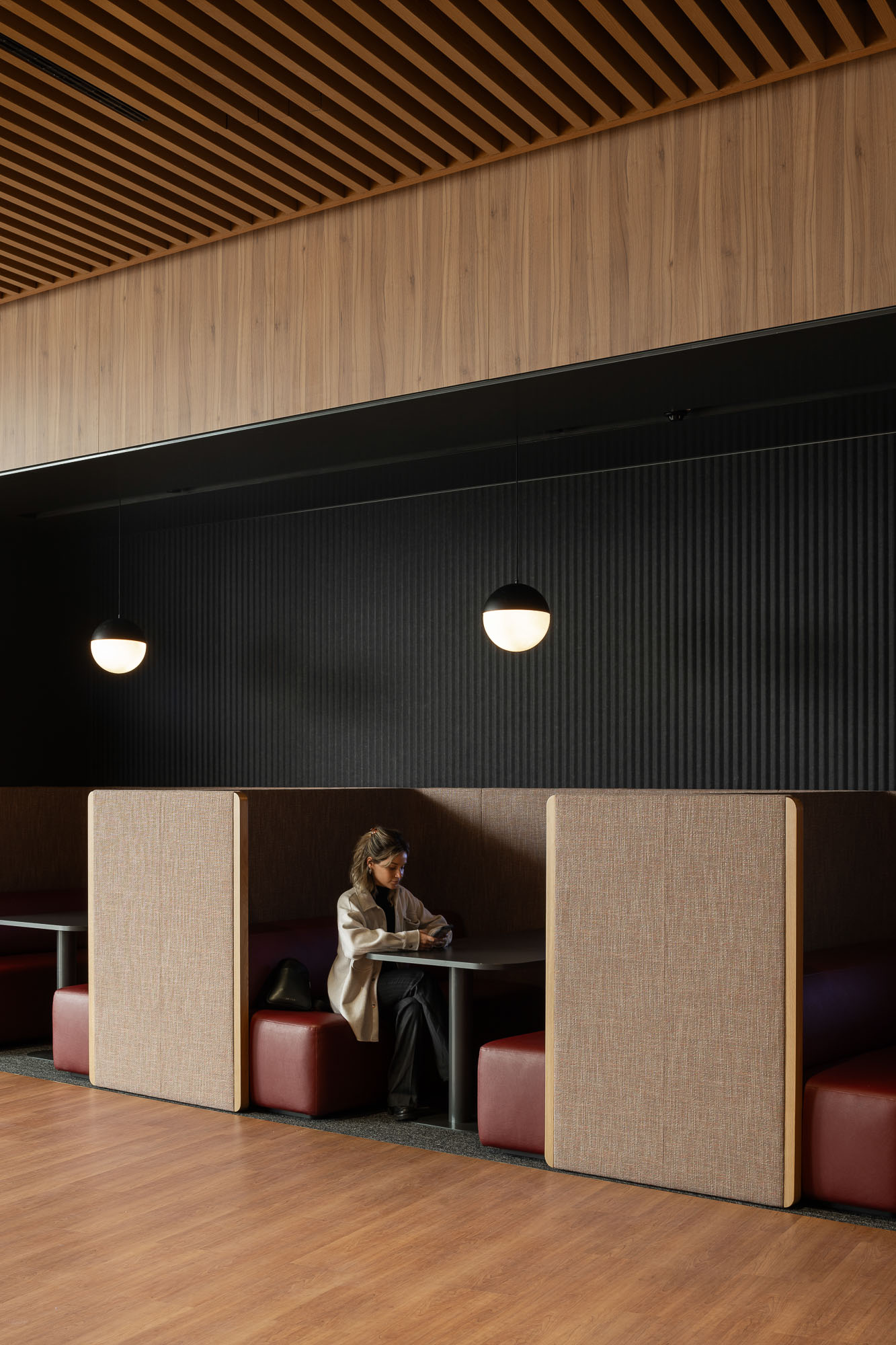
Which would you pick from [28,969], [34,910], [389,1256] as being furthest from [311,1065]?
[34,910]

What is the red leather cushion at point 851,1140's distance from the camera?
3674 millimetres

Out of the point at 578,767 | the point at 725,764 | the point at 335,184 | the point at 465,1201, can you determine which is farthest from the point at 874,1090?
the point at 335,184

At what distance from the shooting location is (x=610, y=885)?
13.7ft

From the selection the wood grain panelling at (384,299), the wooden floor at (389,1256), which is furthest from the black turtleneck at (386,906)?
the wood grain panelling at (384,299)

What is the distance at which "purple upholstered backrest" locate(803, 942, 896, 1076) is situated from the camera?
4027mm

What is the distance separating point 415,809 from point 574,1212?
8.91ft

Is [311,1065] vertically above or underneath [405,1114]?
above

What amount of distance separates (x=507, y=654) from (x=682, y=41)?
3.58 m

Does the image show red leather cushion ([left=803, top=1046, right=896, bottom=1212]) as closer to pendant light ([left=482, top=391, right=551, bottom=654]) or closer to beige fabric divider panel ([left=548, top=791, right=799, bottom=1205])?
beige fabric divider panel ([left=548, top=791, right=799, bottom=1205])

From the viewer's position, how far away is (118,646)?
22.8 ft

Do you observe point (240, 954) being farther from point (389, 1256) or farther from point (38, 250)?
point (38, 250)

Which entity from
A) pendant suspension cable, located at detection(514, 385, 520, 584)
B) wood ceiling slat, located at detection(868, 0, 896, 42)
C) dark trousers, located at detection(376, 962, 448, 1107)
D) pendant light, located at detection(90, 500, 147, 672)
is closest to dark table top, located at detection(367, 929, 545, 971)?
dark trousers, located at detection(376, 962, 448, 1107)

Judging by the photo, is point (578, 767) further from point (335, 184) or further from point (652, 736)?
point (335, 184)

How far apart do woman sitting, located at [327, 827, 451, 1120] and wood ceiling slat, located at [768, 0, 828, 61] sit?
3.18 meters
